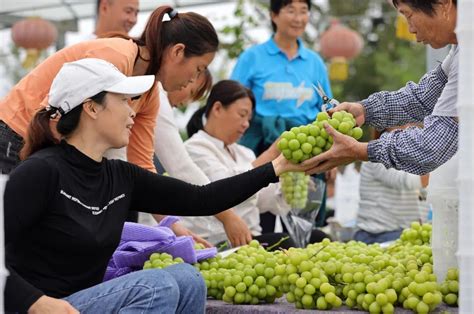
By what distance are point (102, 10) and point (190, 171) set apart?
150cm

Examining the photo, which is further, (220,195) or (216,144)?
(216,144)

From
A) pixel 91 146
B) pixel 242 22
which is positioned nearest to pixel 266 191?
pixel 91 146

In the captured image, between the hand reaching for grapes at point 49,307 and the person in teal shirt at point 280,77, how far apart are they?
3.08 metres

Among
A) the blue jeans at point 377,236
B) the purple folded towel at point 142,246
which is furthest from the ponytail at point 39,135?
the blue jeans at point 377,236

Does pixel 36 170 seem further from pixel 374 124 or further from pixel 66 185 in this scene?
pixel 374 124

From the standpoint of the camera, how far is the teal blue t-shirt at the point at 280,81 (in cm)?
577

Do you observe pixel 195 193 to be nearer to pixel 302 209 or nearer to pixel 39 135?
pixel 39 135

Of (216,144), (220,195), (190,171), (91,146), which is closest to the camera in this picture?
(91,146)

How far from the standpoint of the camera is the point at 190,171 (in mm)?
4090

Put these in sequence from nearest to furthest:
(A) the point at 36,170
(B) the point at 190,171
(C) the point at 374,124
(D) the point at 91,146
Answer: (A) the point at 36,170 → (D) the point at 91,146 → (C) the point at 374,124 → (B) the point at 190,171

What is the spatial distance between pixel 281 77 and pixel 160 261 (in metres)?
2.71

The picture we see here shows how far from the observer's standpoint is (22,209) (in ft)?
8.77

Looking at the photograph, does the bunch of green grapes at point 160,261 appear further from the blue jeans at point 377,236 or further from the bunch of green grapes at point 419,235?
the blue jeans at point 377,236

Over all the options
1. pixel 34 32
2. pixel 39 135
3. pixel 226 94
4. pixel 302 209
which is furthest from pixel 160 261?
pixel 34 32
